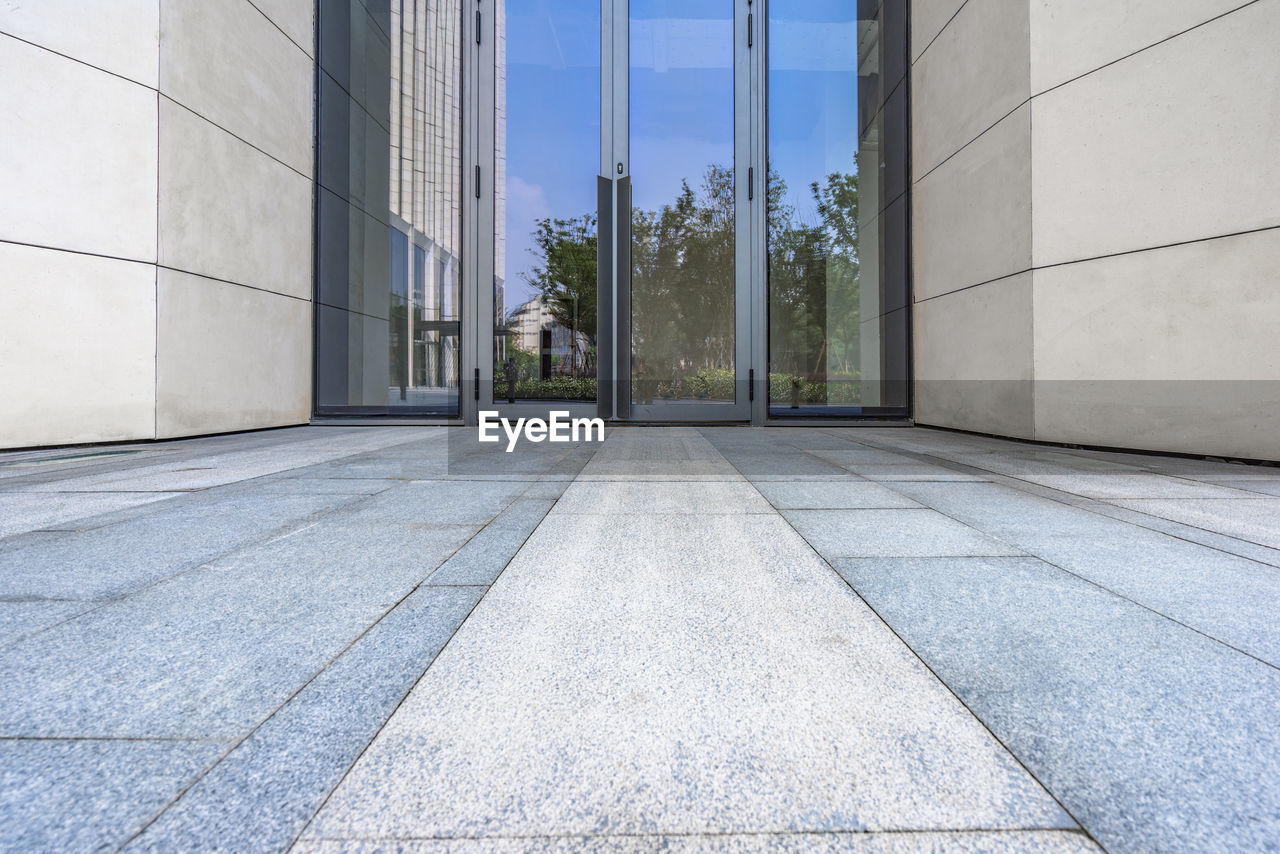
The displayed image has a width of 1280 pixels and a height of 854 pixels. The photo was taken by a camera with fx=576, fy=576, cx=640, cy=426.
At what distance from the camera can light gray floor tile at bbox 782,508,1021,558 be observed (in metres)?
2.44

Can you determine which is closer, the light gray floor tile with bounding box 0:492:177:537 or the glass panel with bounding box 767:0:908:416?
the light gray floor tile with bounding box 0:492:177:537

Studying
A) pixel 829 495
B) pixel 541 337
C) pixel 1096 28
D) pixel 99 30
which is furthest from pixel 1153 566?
pixel 99 30

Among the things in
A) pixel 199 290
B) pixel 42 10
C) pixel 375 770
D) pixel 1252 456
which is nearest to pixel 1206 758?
pixel 375 770

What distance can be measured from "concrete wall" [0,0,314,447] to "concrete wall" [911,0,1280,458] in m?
9.08

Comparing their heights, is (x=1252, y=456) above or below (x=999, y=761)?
above

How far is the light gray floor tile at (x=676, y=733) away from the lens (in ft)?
3.18

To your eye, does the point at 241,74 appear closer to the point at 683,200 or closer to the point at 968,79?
the point at 683,200

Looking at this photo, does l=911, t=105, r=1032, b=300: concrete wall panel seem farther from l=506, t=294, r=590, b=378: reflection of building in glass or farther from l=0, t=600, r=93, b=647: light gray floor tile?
l=0, t=600, r=93, b=647: light gray floor tile

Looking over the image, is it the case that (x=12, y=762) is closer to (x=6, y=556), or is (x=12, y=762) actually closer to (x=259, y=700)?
(x=259, y=700)

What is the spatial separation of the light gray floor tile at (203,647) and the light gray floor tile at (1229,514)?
12.0 ft

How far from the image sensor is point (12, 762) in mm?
1077

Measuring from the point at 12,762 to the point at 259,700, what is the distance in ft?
1.27

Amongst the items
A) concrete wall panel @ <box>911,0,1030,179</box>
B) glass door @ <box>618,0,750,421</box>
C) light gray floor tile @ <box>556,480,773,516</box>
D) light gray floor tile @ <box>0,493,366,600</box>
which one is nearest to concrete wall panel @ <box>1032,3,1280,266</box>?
concrete wall panel @ <box>911,0,1030,179</box>

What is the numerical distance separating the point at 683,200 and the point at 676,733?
8.76 m
